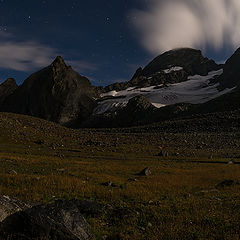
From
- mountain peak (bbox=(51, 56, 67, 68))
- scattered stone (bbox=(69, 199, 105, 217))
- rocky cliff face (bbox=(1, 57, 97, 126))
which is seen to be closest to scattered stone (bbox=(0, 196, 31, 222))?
scattered stone (bbox=(69, 199, 105, 217))

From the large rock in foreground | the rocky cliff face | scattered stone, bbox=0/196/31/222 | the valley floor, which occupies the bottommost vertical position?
the valley floor

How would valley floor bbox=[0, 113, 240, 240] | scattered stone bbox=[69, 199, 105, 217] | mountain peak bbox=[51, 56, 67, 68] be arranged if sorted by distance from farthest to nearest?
mountain peak bbox=[51, 56, 67, 68]
scattered stone bbox=[69, 199, 105, 217]
valley floor bbox=[0, 113, 240, 240]

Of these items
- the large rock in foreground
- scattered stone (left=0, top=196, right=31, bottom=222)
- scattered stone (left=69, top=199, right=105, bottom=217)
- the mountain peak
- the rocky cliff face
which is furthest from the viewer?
the mountain peak

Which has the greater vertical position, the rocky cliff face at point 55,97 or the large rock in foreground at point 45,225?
the rocky cliff face at point 55,97

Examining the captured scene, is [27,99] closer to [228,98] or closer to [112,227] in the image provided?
[228,98]

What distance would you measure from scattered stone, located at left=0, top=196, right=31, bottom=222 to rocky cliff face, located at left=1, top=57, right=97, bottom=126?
160 metres

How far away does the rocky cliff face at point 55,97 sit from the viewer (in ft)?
564

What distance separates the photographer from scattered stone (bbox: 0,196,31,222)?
8.34 m

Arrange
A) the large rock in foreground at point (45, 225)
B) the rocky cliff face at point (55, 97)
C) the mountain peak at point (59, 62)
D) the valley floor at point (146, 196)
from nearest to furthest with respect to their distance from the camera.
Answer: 1. the large rock in foreground at point (45, 225)
2. the valley floor at point (146, 196)
3. the rocky cliff face at point (55, 97)
4. the mountain peak at point (59, 62)

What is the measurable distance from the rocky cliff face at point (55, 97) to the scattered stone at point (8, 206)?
524ft

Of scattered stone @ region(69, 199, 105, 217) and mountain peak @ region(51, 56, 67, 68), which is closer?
scattered stone @ region(69, 199, 105, 217)

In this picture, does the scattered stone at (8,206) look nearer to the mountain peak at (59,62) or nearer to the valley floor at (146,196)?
the valley floor at (146,196)

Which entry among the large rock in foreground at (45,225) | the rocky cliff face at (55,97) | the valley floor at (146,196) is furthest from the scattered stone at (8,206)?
the rocky cliff face at (55,97)

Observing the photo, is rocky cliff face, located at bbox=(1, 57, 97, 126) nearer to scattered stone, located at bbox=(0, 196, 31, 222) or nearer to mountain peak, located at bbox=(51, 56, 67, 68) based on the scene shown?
mountain peak, located at bbox=(51, 56, 67, 68)
